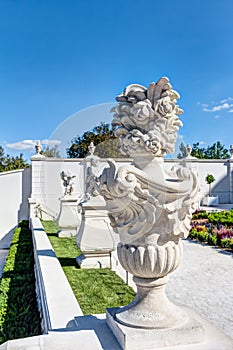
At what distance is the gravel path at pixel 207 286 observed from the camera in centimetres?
393

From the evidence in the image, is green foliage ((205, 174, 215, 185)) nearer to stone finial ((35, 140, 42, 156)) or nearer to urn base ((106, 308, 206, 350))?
stone finial ((35, 140, 42, 156))

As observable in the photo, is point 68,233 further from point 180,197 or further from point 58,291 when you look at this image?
point 180,197

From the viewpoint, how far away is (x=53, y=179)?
14.3ft

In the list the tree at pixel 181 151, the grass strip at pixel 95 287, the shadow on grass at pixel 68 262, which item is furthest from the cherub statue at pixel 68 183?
the tree at pixel 181 151

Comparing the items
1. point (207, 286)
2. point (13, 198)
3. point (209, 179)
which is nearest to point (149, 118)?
point (207, 286)

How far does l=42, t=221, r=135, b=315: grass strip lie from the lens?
369 cm

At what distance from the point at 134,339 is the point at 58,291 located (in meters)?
1.75

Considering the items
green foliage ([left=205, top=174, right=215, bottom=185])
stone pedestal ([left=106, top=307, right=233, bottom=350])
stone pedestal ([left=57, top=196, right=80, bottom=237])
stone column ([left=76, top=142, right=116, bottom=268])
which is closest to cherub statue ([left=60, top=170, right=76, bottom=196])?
stone pedestal ([left=57, top=196, right=80, bottom=237])

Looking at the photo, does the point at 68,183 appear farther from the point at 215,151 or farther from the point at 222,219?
the point at 215,151

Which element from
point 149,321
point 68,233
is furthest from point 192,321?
point 68,233

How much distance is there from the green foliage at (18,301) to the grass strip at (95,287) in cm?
55

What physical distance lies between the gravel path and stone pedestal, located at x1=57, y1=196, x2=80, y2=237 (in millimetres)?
2817

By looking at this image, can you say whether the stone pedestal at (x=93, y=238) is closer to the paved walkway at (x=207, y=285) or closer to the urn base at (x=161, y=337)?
the paved walkway at (x=207, y=285)

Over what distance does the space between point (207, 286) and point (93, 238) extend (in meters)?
1.99
